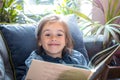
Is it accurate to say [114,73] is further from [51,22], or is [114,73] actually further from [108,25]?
[108,25]

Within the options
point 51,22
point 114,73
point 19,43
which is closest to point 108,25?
point 51,22

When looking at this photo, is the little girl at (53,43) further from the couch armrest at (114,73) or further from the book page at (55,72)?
the couch armrest at (114,73)

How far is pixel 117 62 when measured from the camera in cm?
179

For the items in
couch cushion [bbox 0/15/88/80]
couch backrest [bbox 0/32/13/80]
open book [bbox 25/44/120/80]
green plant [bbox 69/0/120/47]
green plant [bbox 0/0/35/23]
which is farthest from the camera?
green plant [bbox 0/0/35/23]

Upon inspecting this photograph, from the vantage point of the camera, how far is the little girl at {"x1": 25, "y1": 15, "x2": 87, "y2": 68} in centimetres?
145

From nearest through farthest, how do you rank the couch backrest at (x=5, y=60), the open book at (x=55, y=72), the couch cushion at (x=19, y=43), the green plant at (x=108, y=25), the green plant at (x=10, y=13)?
the open book at (x=55, y=72), the couch backrest at (x=5, y=60), the couch cushion at (x=19, y=43), the green plant at (x=108, y=25), the green plant at (x=10, y=13)

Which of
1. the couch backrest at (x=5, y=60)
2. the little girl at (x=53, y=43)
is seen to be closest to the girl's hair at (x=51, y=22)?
the little girl at (x=53, y=43)

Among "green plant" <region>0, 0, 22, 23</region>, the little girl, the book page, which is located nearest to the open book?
the book page

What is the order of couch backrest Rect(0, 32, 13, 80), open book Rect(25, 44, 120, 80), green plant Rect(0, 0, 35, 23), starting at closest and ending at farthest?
open book Rect(25, 44, 120, 80)
couch backrest Rect(0, 32, 13, 80)
green plant Rect(0, 0, 35, 23)

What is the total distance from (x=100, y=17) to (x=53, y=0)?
0.66 meters

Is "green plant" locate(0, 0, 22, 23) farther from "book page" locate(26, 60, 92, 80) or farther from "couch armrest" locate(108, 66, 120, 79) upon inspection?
"couch armrest" locate(108, 66, 120, 79)

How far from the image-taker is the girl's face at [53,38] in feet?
4.72

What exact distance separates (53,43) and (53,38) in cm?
3

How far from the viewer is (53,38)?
4.70 ft
